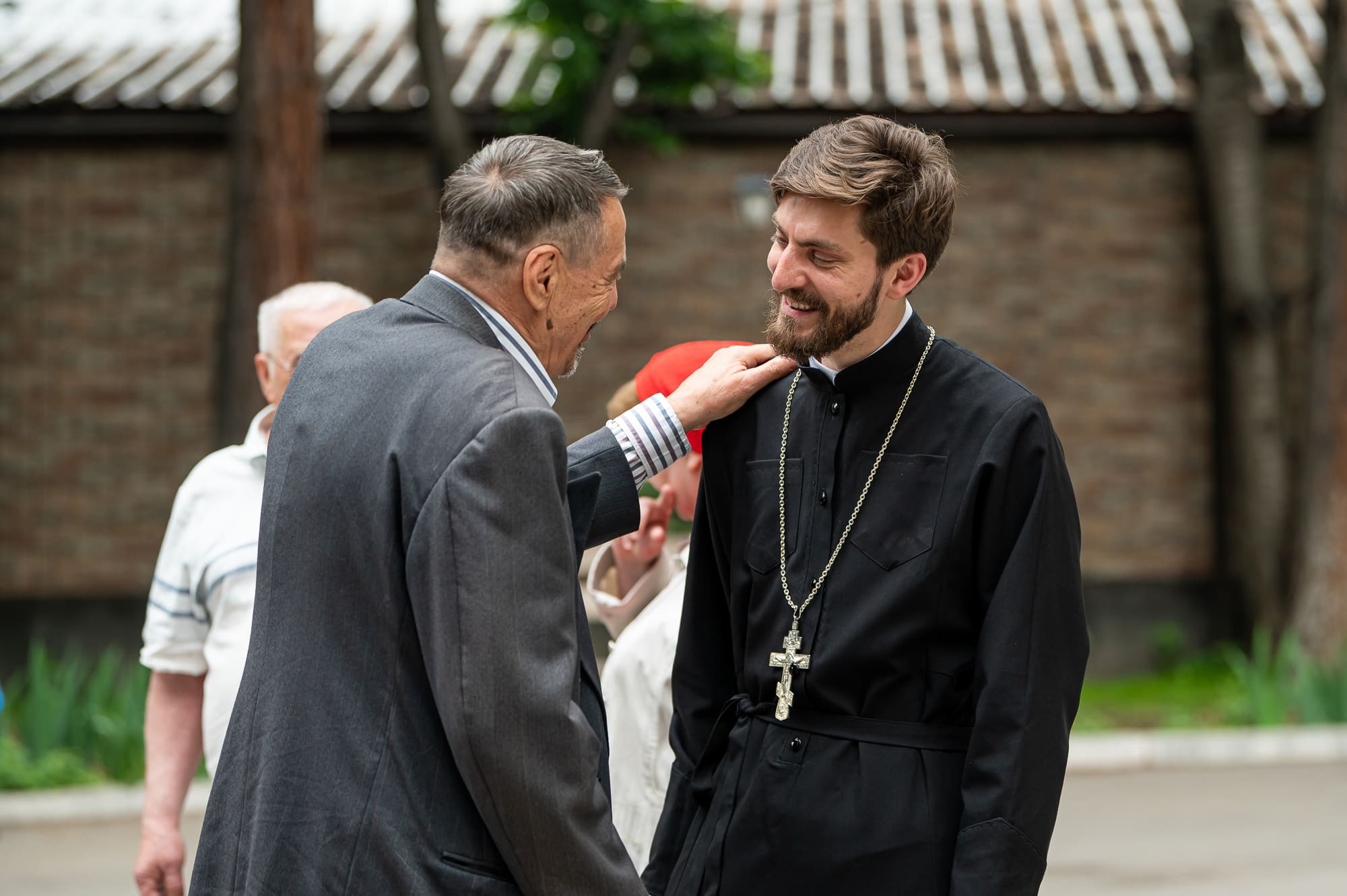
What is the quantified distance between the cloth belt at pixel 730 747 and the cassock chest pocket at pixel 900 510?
0.78ft

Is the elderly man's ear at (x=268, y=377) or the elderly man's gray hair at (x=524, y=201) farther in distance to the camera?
the elderly man's ear at (x=268, y=377)

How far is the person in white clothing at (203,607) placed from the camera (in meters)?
2.85

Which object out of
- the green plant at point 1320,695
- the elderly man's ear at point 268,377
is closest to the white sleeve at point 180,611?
the elderly man's ear at point 268,377

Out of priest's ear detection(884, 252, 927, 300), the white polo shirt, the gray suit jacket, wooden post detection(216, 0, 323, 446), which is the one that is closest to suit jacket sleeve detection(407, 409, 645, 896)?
the gray suit jacket

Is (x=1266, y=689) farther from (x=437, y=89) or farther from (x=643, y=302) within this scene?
(x=437, y=89)

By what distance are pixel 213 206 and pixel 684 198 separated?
336 centimetres

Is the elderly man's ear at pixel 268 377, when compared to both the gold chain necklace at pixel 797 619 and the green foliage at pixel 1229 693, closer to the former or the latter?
the gold chain necklace at pixel 797 619

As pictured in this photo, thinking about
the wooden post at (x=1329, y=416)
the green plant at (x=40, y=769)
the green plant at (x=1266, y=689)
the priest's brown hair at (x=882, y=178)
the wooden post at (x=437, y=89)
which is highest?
the wooden post at (x=437, y=89)

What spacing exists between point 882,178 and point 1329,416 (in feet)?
24.4

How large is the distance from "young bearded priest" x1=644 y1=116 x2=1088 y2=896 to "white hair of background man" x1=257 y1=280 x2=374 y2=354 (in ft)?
3.92

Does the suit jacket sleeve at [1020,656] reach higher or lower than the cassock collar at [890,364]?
lower

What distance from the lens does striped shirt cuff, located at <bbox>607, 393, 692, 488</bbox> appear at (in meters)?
2.22

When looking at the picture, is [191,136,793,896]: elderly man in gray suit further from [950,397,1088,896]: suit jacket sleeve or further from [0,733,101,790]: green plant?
[0,733,101,790]: green plant

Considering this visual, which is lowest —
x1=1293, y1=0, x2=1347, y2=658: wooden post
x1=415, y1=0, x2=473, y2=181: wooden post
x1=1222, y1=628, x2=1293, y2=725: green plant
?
x1=1222, y1=628, x2=1293, y2=725: green plant
